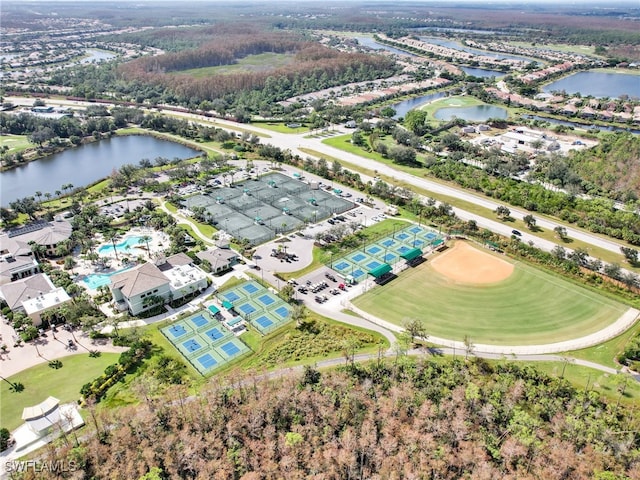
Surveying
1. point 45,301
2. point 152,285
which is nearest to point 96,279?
point 45,301

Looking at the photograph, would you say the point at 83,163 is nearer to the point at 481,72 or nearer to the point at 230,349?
the point at 230,349

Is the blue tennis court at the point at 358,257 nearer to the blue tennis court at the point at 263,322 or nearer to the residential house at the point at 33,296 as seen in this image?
the blue tennis court at the point at 263,322

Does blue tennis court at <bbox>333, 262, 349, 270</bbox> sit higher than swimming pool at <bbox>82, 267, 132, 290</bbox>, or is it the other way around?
blue tennis court at <bbox>333, 262, 349, 270</bbox>

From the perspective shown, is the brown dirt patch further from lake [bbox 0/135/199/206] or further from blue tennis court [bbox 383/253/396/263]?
lake [bbox 0/135/199/206]

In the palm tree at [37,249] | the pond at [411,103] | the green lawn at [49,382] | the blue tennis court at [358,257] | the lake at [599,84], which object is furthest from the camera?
the lake at [599,84]

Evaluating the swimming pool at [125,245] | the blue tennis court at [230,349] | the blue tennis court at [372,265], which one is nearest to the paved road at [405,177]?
the blue tennis court at [372,265]

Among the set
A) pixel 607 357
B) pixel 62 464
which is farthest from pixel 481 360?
pixel 62 464

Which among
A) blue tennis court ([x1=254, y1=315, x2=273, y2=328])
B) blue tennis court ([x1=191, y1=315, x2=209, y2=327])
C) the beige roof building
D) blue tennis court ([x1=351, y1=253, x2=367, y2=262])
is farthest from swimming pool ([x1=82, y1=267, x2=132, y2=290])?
blue tennis court ([x1=351, y1=253, x2=367, y2=262])

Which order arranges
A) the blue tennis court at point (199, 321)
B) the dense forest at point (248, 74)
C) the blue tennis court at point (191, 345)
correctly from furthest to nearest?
the dense forest at point (248, 74) < the blue tennis court at point (199, 321) < the blue tennis court at point (191, 345)
